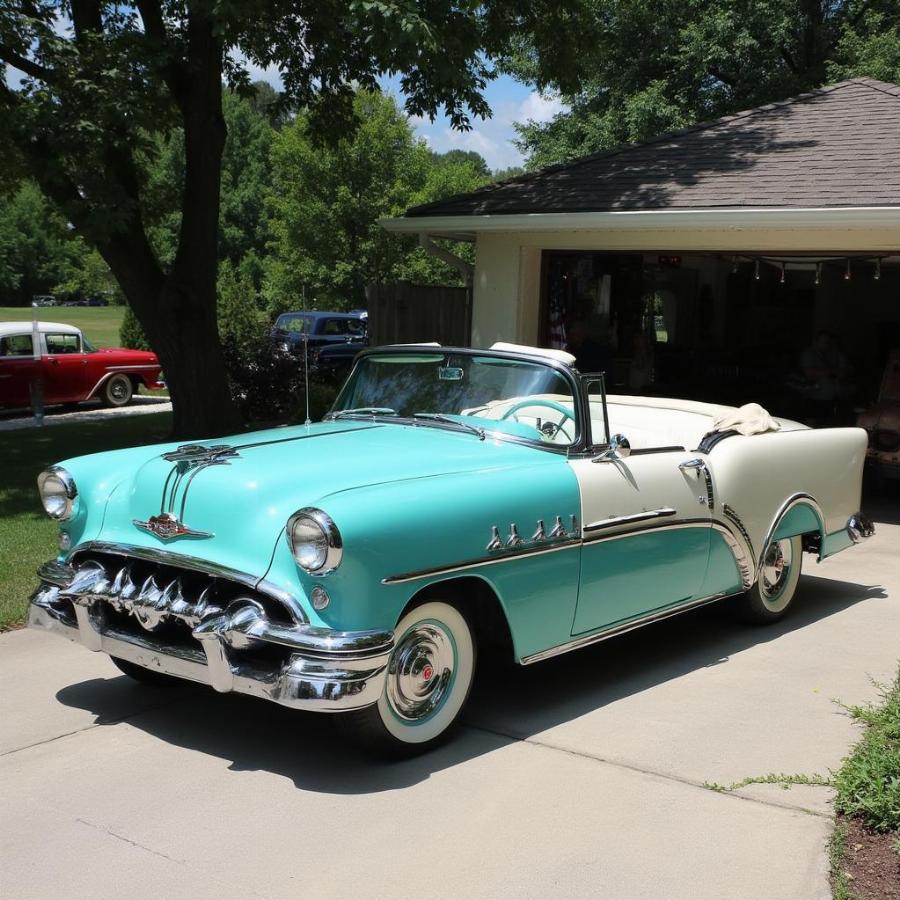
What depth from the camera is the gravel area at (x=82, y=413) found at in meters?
16.6

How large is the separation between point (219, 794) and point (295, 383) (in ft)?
40.1

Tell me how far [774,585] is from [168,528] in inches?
144

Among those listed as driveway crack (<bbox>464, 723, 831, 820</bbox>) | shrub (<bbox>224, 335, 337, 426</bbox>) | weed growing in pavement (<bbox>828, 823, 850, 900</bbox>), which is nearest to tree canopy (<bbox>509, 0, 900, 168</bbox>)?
shrub (<bbox>224, 335, 337, 426</bbox>)

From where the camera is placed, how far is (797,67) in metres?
23.3

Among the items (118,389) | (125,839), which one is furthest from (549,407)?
(118,389)

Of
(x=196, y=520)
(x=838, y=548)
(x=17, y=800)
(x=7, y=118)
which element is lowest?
(x=17, y=800)

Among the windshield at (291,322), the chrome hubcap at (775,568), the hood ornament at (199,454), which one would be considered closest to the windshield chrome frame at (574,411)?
the hood ornament at (199,454)

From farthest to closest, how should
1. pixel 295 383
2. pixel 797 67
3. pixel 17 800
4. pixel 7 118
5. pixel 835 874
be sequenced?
pixel 797 67 < pixel 295 383 < pixel 7 118 < pixel 17 800 < pixel 835 874

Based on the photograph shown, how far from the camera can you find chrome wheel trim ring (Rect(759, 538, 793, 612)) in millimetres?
6238

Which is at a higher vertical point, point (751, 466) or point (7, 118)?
point (7, 118)

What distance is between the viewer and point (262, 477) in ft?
14.3

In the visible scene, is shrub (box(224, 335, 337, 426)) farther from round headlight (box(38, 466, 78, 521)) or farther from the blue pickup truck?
round headlight (box(38, 466, 78, 521))

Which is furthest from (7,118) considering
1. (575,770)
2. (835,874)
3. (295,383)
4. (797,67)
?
(797,67)

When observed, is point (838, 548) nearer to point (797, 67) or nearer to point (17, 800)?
point (17, 800)
